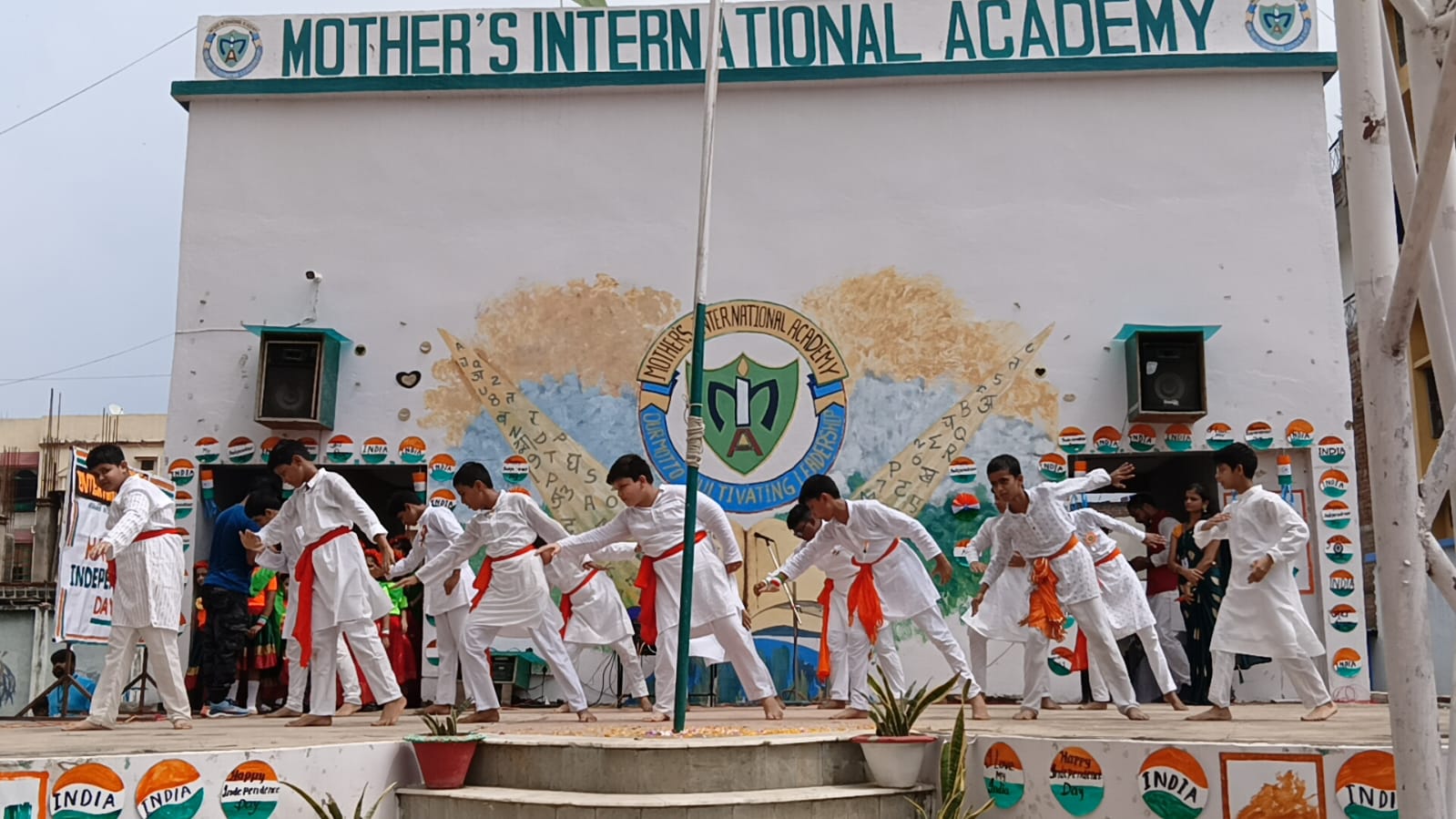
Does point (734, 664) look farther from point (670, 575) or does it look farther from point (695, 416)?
point (695, 416)

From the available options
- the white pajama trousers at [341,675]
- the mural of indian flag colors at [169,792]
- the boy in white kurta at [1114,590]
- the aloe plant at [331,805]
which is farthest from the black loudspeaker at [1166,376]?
the mural of indian flag colors at [169,792]

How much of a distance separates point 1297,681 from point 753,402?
5583mm

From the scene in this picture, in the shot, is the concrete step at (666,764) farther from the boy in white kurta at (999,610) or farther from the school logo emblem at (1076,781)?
the boy in white kurta at (999,610)

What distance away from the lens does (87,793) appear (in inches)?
197

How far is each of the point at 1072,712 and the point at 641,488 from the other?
355 cm

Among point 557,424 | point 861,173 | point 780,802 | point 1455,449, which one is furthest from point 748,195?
point 1455,449

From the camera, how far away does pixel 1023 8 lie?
42.7ft

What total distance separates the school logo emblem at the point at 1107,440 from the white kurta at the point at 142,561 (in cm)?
775

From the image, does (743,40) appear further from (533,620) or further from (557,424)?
(533,620)

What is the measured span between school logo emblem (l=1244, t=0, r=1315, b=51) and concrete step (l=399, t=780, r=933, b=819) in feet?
30.8

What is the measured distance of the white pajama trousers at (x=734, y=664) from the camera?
845 cm

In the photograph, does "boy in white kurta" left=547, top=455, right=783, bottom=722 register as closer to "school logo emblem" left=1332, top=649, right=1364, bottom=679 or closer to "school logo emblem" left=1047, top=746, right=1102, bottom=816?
"school logo emblem" left=1047, top=746, right=1102, bottom=816

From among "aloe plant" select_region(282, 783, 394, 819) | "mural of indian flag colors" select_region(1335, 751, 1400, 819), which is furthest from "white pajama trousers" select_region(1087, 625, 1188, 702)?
"aloe plant" select_region(282, 783, 394, 819)

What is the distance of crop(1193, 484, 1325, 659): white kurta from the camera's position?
26.4ft
